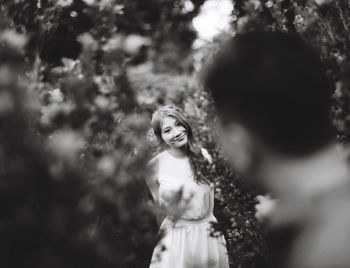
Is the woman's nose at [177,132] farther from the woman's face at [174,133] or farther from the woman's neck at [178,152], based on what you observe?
the woman's neck at [178,152]

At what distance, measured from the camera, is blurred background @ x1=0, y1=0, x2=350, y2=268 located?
887 mm

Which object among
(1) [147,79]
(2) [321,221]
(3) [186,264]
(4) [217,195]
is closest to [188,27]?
(1) [147,79]

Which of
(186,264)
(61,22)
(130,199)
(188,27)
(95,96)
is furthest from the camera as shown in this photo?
(188,27)

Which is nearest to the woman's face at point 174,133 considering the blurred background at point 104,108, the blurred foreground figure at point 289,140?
the blurred background at point 104,108

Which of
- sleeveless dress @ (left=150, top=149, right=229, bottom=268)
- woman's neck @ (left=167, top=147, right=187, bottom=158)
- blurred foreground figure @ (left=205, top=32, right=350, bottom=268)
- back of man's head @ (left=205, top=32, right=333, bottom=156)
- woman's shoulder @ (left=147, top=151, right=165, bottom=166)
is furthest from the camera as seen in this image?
woman's neck @ (left=167, top=147, right=187, bottom=158)

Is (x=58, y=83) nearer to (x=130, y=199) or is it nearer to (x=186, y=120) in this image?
(x=130, y=199)

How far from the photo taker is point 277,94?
1.05m

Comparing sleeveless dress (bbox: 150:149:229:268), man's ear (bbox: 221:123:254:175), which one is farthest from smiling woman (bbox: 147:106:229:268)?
man's ear (bbox: 221:123:254:175)

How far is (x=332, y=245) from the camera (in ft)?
2.77

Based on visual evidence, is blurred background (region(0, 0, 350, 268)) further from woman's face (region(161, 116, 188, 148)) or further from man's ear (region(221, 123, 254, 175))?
man's ear (region(221, 123, 254, 175))

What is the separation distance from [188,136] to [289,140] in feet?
5.86

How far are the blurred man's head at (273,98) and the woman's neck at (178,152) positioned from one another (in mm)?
1641

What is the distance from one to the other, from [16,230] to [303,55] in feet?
2.90

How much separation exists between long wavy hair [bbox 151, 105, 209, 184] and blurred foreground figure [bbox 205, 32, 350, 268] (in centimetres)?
142
